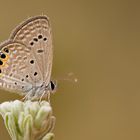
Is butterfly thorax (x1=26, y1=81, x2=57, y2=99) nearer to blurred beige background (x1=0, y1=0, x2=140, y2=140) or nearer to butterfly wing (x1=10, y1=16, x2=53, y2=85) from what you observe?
butterfly wing (x1=10, y1=16, x2=53, y2=85)

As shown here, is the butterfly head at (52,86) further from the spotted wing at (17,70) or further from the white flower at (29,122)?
the white flower at (29,122)

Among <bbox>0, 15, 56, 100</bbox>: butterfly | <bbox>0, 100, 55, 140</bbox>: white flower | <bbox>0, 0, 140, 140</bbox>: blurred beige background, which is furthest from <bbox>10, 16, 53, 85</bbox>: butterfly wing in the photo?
<bbox>0, 0, 140, 140</bbox>: blurred beige background

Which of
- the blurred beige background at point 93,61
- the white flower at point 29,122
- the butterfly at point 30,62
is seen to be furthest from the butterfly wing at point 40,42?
the blurred beige background at point 93,61

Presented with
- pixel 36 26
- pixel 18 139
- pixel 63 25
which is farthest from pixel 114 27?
pixel 18 139

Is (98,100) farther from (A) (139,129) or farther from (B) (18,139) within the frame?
(B) (18,139)

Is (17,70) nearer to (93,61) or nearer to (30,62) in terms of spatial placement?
(30,62)
